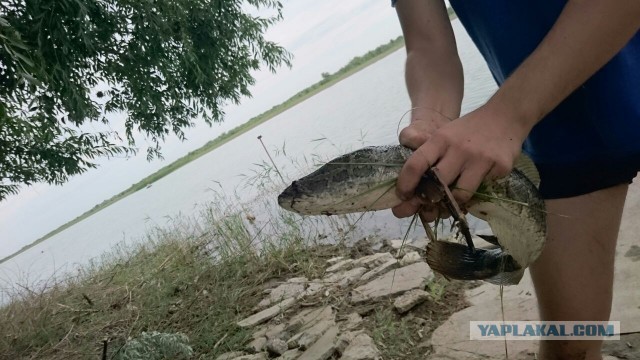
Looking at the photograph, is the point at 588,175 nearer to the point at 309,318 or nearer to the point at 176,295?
the point at 309,318

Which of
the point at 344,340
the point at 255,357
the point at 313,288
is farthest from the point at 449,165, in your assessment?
the point at 313,288

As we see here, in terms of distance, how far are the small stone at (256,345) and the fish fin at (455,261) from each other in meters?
2.55

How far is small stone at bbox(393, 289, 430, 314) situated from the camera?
151 inches

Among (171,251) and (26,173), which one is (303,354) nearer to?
(171,251)

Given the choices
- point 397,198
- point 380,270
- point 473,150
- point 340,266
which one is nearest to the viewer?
point 473,150

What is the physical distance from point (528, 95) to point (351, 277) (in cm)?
370

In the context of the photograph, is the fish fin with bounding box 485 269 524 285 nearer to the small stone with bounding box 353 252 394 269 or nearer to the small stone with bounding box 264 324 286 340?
the small stone with bounding box 264 324 286 340

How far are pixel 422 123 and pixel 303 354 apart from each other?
7.82 feet

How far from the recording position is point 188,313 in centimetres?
514

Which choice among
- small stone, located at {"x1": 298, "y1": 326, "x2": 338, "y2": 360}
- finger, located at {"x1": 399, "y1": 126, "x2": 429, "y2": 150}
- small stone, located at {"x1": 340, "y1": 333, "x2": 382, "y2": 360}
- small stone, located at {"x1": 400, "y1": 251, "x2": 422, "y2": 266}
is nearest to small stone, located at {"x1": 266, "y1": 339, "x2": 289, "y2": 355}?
small stone, located at {"x1": 298, "y1": 326, "x2": 338, "y2": 360}

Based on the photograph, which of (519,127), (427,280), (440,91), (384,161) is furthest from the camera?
(427,280)

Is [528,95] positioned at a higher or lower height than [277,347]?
higher

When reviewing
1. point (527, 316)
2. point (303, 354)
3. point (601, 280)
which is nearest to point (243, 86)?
point (303, 354)

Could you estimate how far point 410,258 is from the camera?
4.79 m
